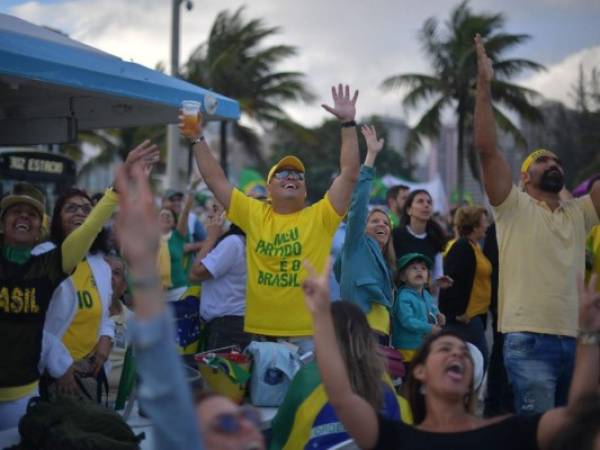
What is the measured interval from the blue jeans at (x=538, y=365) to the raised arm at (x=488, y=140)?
29.9 inches

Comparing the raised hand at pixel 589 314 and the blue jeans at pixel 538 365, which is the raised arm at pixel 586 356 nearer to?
the raised hand at pixel 589 314

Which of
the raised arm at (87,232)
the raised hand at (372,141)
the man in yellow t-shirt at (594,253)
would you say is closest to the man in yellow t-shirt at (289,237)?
the raised hand at (372,141)

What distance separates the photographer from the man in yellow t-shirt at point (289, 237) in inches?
195

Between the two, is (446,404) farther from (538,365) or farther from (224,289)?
(224,289)

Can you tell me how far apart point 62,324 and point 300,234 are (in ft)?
4.50

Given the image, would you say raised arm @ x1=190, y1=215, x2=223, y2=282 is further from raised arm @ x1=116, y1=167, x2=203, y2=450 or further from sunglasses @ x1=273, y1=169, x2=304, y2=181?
raised arm @ x1=116, y1=167, x2=203, y2=450

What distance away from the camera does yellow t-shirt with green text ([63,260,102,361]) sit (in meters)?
5.01

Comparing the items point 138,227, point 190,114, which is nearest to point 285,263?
point 190,114

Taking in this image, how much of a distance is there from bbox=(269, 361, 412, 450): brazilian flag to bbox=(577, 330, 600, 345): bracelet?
80 centimetres

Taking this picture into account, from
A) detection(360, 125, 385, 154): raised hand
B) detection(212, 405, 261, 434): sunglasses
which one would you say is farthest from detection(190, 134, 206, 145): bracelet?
detection(212, 405, 261, 434): sunglasses

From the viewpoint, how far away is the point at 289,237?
5.02 m

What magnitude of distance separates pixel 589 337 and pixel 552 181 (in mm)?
1839

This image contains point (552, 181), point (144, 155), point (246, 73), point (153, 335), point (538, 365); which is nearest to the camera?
point (153, 335)

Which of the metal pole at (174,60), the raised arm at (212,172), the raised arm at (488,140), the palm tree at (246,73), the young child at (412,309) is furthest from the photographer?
the palm tree at (246,73)
